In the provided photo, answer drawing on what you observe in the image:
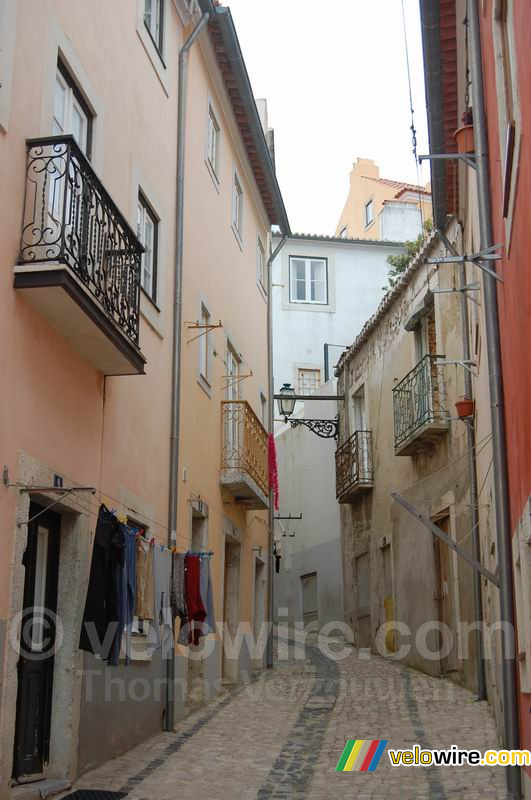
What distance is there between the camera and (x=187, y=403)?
12.8 m

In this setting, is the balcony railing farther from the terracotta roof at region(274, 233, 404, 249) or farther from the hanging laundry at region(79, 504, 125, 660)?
the terracotta roof at region(274, 233, 404, 249)

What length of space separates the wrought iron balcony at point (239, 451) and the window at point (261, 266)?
4729 millimetres

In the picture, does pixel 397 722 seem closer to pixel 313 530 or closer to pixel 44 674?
pixel 44 674

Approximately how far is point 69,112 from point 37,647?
473 centimetres

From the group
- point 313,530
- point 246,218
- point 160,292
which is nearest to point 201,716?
point 160,292

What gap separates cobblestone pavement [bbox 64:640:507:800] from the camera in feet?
26.7

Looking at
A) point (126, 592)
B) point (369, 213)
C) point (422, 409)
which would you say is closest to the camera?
point (126, 592)

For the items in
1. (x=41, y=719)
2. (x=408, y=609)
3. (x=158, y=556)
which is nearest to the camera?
(x=41, y=719)

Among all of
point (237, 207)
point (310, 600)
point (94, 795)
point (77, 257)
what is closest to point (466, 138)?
→ point (77, 257)

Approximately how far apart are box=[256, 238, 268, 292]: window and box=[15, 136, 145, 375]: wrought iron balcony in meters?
10.9

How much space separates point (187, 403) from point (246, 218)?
6.72 meters

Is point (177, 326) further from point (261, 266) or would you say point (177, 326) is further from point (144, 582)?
point (261, 266)

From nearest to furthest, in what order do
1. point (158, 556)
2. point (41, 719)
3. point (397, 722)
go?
point (41, 719), point (158, 556), point (397, 722)

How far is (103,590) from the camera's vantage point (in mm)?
7973
